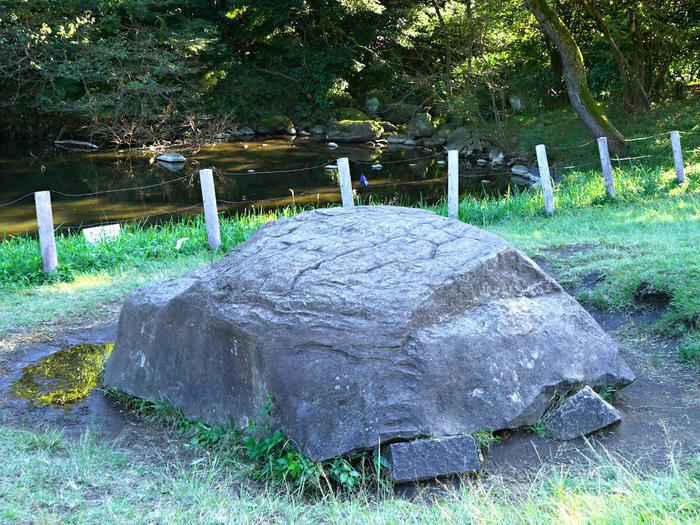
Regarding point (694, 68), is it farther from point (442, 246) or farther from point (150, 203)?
point (442, 246)

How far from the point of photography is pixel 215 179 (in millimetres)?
18094

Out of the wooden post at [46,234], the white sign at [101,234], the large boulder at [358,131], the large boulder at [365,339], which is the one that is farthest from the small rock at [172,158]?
the large boulder at [365,339]

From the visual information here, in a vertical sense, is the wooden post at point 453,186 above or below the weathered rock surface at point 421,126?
below

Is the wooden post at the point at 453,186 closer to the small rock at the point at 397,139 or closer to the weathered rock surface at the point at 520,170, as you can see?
the weathered rock surface at the point at 520,170

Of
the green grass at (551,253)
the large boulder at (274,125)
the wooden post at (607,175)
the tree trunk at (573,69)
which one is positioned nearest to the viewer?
the green grass at (551,253)

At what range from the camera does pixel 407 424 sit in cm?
375

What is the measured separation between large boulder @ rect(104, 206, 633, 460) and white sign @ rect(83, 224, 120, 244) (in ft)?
13.5

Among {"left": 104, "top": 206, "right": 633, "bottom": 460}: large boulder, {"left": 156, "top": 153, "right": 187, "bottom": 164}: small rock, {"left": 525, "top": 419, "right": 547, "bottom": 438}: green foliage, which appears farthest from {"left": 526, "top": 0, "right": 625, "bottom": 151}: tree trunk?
{"left": 156, "top": 153, "right": 187, "bottom": 164}: small rock

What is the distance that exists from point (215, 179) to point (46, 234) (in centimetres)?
1061

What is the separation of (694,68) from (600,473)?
727 inches

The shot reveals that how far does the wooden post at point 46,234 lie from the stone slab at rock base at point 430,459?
5.64 meters

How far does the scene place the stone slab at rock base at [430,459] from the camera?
144 inches

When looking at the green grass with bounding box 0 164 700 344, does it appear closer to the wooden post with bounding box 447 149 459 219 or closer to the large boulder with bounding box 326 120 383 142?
the wooden post with bounding box 447 149 459 219

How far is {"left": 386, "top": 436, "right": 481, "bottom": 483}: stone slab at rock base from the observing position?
12.0ft
